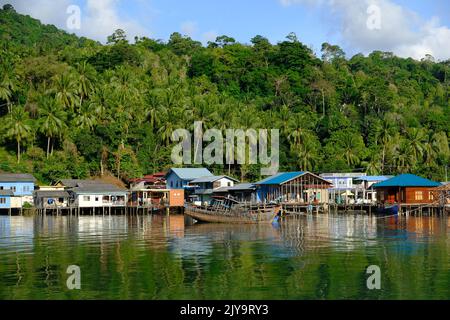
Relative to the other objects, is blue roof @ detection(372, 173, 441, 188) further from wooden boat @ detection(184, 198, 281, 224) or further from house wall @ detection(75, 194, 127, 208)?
house wall @ detection(75, 194, 127, 208)

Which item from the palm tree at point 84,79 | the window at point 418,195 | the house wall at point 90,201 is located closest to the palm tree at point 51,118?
the palm tree at point 84,79

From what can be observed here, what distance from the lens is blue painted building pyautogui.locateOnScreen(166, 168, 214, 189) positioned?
7650cm

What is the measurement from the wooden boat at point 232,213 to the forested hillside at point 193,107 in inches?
1156

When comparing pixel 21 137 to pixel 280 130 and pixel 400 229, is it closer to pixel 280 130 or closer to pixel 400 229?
pixel 280 130

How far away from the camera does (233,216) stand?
5275cm

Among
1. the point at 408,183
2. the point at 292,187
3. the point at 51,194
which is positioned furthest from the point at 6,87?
the point at 408,183

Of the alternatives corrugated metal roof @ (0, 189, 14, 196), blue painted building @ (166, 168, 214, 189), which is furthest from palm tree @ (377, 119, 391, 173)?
corrugated metal roof @ (0, 189, 14, 196)

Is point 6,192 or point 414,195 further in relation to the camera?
point 6,192

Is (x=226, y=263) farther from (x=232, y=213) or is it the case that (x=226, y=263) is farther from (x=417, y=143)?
(x=417, y=143)

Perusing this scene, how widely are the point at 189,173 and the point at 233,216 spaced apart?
2595 centimetres

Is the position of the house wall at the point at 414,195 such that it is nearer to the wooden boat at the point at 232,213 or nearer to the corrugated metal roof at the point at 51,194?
the wooden boat at the point at 232,213

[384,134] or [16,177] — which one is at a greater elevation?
[384,134]

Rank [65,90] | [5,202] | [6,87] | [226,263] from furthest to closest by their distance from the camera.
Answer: [65,90]
[6,87]
[5,202]
[226,263]
